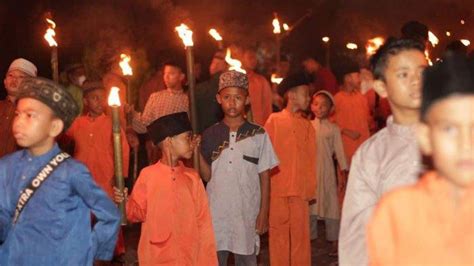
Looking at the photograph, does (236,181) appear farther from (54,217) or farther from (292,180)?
(54,217)

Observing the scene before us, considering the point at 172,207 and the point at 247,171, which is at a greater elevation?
the point at 247,171

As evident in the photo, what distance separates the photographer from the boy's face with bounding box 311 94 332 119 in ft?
36.3

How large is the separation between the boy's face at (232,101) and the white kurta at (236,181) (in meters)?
0.12

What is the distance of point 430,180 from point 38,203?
2667 millimetres

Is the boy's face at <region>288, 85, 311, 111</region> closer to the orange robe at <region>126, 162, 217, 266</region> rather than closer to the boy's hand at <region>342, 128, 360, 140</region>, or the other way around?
the orange robe at <region>126, 162, 217, 266</region>

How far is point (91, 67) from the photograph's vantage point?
15.4m

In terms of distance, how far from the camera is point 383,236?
3541 mm

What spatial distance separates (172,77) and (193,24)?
7597mm

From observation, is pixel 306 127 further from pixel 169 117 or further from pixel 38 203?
pixel 38 203

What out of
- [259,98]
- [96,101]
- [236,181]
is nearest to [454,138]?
[236,181]

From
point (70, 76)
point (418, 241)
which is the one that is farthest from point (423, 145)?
point (70, 76)

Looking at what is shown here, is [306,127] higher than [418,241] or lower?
higher

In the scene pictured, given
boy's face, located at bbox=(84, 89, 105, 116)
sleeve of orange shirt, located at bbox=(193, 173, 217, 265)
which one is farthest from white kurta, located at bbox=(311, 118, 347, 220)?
sleeve of orange shirt, located at bbox=(193, 173, 217, 265)

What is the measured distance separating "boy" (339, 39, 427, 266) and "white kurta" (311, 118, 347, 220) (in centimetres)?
602
